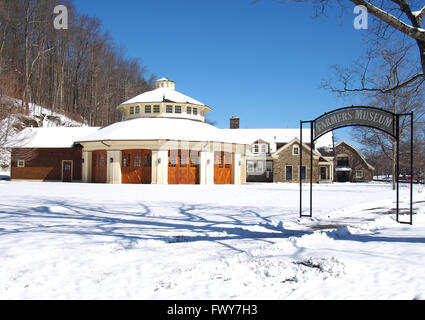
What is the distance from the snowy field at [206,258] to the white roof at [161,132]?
69.5 feet

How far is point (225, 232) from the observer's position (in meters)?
9.03

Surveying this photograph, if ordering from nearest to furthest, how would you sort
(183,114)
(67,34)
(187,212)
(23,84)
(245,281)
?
(245,281) → (187,212) → (183,114) → (23,84) → (67,34)

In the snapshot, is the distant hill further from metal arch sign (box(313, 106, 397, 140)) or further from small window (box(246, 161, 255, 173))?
metal arch sign (box(313, 106, 397, 140))

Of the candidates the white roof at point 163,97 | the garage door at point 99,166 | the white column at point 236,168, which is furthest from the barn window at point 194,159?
the garage door at point 99,166

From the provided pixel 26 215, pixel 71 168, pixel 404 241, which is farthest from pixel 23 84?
pixel 404 241

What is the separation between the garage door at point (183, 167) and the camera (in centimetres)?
3200

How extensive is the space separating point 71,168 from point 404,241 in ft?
115

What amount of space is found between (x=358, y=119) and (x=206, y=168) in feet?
72.1

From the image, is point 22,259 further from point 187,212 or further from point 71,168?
point 71,168

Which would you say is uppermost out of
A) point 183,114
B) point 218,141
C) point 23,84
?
point 23,84

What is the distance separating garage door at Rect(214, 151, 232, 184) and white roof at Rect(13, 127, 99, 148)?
1510 cm

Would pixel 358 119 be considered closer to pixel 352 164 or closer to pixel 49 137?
pixel 49 137

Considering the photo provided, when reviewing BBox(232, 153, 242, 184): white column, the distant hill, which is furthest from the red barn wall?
BBox(232, 153, 242, 184): white column

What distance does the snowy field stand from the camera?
4.80 meters
